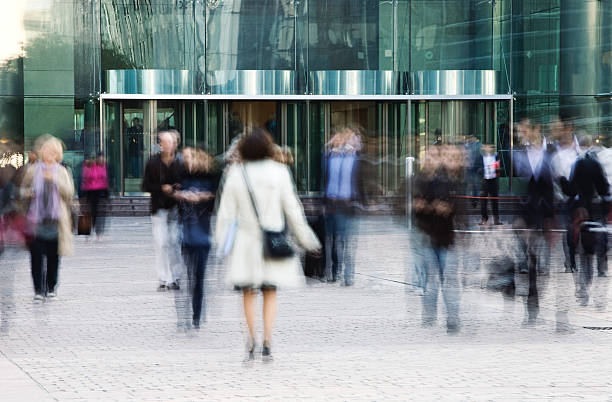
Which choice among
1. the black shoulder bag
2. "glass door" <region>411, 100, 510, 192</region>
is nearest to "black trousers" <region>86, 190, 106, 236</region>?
"glass door" <region>411, 100, 510, 192</region>

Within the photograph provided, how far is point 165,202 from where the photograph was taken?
12.1m

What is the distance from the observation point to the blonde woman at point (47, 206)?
35.7ft

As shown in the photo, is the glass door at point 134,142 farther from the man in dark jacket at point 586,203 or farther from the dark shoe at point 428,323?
the dark shoe at point 428,323

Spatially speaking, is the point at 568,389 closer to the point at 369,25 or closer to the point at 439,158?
the point at 439,158

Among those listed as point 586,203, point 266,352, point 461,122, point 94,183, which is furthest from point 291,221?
point 461,122

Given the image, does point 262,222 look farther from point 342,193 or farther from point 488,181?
point 488,181

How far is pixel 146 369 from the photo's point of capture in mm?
7863

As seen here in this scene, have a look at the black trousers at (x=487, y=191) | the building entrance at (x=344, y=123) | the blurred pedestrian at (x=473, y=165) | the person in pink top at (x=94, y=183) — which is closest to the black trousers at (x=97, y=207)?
the person in pink top at (x=94, y=183)

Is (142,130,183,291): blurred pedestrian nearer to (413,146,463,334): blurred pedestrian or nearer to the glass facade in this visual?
(413,146,463,334): blurred pedestrian

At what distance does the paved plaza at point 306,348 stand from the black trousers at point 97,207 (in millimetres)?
8620

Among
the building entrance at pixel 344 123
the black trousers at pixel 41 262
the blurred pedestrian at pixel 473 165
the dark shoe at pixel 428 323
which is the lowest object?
the dark shoe at pixel 428 323

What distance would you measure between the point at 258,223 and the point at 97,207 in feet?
50.7

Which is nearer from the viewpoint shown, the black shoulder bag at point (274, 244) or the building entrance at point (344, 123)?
the black shoulder bag at point (274, 244)

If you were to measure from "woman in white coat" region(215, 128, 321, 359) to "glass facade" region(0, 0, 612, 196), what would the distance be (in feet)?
78.9
